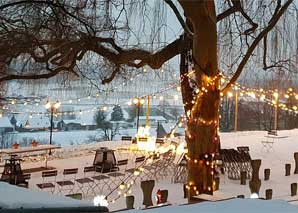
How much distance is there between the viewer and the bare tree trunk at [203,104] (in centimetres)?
683

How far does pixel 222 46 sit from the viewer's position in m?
8.45

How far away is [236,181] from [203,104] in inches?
138

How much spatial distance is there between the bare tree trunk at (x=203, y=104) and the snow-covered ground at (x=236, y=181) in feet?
2.30

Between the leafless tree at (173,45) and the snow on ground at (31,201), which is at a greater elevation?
the leafless tree at (173,45)

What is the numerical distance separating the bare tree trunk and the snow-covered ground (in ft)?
2.30

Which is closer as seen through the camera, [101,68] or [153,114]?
[101,68]

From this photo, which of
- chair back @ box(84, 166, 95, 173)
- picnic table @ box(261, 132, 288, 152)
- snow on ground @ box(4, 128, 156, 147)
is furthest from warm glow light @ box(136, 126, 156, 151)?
snow on ground @ box(4, 128, 156, 147)

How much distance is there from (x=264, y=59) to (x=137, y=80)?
2.82m

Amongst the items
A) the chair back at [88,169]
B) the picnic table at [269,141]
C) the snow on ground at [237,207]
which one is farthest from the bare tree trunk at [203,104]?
the picnic table at [269,141]

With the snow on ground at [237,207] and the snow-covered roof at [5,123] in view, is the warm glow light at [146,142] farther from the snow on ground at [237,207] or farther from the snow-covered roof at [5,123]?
the snow on ground at [237,207]

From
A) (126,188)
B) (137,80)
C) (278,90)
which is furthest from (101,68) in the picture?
(278,90)

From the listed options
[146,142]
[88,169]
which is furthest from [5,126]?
[88,169]

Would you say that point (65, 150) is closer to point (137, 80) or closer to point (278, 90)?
point (137, 80)

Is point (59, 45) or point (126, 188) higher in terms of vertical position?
→ point (59, 45)
